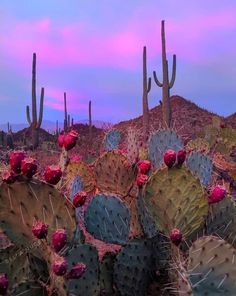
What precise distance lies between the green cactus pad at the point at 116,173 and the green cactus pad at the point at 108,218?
481mm

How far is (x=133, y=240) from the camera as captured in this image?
13.4 feet

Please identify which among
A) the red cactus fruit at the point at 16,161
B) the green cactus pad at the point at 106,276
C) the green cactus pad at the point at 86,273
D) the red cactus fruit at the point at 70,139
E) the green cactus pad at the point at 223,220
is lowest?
the green cactus pad at the point at 106,276

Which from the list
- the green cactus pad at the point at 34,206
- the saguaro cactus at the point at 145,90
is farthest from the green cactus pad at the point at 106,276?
the saguaro cactus at the point at 145,90

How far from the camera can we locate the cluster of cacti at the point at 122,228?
117 inches

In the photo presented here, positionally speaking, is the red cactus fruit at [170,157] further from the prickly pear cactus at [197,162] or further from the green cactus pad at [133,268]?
the prickly pear cactus at [197,162]

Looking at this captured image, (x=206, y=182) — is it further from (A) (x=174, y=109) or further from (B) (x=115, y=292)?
(A) (x=174, y=109)

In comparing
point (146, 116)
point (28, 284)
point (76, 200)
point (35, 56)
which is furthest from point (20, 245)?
point (35, 56)

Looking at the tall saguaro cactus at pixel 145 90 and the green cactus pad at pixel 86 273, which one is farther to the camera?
the tall saguaro cactus at pixel 145 90

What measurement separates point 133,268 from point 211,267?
1.08m

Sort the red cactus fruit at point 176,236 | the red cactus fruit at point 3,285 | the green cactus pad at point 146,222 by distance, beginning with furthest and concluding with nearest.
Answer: the green cactus pad at point 146,222 < the red cactus fruit at point 176,236 < the red cactus fruit at point 3,285

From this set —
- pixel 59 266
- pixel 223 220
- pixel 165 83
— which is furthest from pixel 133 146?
pixel 165 83

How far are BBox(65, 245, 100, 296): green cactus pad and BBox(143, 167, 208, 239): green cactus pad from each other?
46 centimetres

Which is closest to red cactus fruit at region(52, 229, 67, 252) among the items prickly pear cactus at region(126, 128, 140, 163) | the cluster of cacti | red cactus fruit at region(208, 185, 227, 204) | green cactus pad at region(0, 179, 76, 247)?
the cluster of cacti

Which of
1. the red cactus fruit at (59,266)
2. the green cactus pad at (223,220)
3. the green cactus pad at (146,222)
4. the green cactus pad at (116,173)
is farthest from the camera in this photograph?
the green cactus pad at (116,173)
